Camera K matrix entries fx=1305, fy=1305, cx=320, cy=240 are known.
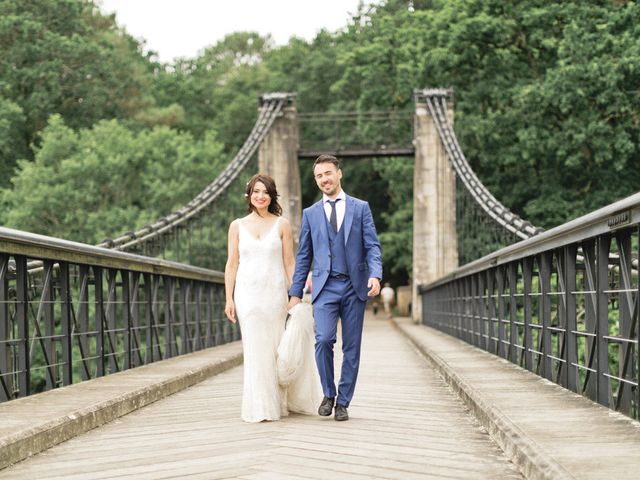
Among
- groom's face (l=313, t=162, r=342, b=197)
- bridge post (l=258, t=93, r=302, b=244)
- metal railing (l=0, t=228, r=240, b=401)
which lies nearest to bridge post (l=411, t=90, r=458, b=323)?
bridge post (l=258, t=93, r=302, b=244)

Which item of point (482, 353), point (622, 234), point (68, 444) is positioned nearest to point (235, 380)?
point (482, 353)

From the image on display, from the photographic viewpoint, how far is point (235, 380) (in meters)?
11.4

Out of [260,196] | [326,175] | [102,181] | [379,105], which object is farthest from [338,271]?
[379,105]

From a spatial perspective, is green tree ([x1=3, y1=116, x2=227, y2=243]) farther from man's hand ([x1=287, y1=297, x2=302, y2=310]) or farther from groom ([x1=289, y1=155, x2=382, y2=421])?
groom ([x1=289, y1=155, x2=382, y2=421])

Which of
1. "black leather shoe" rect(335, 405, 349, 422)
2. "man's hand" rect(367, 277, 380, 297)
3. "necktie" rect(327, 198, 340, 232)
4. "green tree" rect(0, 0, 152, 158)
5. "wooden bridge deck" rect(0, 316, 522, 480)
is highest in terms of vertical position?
"green tree" rect(0, 0, 152, 158)

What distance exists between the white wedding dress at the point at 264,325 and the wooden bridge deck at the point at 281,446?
0.50 feet

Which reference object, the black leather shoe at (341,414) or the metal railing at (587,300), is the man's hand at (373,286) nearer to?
the black leather shoe at (341,414)

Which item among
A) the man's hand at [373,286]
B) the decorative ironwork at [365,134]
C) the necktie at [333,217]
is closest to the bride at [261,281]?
the necktie at [333,217]

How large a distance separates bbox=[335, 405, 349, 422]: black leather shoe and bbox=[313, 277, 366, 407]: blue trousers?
48 mm

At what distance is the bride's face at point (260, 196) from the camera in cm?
788

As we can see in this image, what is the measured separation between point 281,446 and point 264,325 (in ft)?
5.46

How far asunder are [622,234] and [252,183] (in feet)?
8.05

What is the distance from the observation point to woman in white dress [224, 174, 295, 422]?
25.1ft

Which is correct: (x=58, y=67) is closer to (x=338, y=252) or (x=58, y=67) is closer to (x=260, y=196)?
(x=260, y=196)
